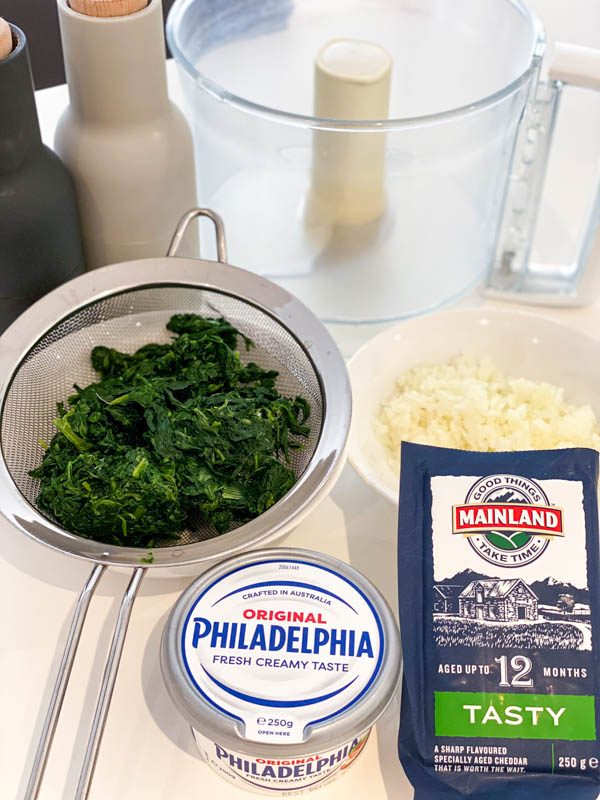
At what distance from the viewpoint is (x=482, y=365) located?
1.09 m

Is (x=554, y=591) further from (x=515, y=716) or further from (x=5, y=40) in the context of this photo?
(x=5, y=40)

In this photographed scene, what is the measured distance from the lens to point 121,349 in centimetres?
108

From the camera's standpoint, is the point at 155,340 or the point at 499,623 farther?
the point at 155,340

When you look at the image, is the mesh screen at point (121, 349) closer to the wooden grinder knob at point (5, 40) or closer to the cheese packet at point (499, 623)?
the cheese packet at point (499, 623)

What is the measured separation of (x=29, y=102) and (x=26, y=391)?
12.2 inches

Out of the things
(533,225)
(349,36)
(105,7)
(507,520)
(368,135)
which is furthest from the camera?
(349,36)

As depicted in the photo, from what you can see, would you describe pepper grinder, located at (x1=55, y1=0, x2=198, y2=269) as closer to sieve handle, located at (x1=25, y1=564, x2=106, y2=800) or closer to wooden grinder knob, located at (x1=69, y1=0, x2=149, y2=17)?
wooden grinder knob, located at (x1=69, y1=0, x2=149, y2=17)

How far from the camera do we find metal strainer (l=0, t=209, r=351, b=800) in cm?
85

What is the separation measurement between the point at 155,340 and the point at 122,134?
0.80 feet

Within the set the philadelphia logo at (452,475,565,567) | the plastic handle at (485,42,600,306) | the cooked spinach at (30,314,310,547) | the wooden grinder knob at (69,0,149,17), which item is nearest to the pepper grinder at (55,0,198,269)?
the wooden grinder knob at (69,0,149,17)

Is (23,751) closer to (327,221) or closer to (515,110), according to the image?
(327,221)

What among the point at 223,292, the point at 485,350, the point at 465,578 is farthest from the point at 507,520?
the point at 223,292

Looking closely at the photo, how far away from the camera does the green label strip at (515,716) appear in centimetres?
74

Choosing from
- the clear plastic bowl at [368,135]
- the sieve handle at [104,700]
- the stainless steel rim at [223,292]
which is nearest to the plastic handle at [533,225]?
the clear plastic bowl at [368,135]
